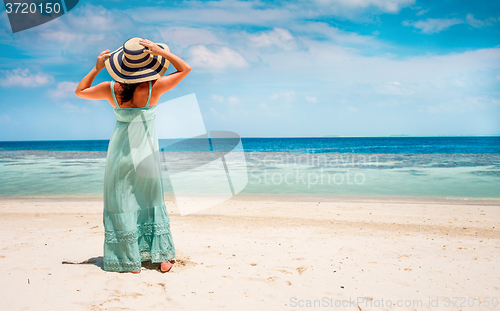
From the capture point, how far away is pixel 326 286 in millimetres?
3396

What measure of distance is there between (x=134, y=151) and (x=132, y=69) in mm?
895

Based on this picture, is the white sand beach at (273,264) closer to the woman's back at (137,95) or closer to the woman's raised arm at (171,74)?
the woman's back at (137,95)

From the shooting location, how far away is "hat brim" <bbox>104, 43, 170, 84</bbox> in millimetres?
3330

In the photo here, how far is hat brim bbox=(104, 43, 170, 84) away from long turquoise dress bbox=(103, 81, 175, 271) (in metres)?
0.16

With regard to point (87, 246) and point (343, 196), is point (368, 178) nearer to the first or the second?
point (343, 196)

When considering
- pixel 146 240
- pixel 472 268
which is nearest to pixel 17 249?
pixel 146 240

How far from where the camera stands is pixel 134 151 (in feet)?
11.5

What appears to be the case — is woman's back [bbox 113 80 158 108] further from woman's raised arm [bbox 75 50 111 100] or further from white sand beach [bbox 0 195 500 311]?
white sand beach [bbox 0 195 500 311]

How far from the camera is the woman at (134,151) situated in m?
3.34

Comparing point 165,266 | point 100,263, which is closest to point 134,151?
point 165,266

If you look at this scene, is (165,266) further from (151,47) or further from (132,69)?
(151,47)

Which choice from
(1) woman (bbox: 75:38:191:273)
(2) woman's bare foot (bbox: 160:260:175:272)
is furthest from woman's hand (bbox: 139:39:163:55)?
(2) woman's bare foot (bbox: 160:260:175:272)

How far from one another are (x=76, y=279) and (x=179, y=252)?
4.70 ft

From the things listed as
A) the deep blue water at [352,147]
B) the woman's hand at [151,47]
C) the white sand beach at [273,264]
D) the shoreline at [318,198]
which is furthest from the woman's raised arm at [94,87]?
the deep blue water at [352,147]
